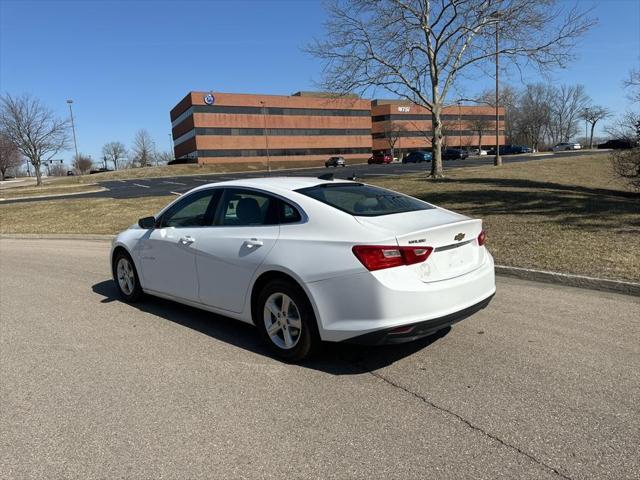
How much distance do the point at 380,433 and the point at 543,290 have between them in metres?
3.98

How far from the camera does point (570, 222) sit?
31.2 ft

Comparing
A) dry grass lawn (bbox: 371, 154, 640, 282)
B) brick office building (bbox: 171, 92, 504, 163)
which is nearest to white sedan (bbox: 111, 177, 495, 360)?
dry grass lawn (bbox: 371, 154, 640, 282)

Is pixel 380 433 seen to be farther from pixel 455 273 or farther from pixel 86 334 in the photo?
pixel 86 334

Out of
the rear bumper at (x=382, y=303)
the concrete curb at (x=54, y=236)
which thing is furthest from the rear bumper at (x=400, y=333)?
the concrete curb at (x=54, y=236)

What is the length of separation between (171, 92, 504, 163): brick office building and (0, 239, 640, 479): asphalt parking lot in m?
70.3

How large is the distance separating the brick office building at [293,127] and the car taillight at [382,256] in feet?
233

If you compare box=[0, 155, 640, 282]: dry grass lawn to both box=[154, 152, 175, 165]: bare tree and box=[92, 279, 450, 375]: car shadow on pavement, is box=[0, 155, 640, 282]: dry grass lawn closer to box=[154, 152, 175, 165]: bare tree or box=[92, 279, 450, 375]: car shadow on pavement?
box=[92, 279, 450, 375]: car shadow on pavement

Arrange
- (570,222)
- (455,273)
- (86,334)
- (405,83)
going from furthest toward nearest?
1. (405,83)
2. (570,222)
3. (86,334)
4. (455,273)

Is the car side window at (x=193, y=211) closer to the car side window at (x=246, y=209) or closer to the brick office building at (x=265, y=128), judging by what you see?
the car side window at (x=246, y=209)

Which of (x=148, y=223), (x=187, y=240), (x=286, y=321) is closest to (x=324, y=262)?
(x=286, y=321)

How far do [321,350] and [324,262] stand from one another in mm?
963

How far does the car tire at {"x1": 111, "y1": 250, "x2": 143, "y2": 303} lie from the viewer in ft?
19.9

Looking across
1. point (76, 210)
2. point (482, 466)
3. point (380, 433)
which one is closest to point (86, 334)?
point (380, 433)

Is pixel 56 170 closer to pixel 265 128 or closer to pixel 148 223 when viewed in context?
pixel 265 128
